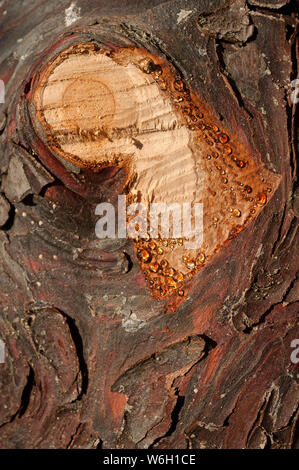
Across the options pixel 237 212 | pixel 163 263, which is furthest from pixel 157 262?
pixel 237 212

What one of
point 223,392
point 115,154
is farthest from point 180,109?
point 223,392

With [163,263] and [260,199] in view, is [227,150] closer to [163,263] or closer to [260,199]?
[260,199]

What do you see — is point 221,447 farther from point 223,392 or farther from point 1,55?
point 1,55

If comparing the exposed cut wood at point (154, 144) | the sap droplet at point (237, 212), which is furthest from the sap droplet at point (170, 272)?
the sap droplet at point (237, 212)

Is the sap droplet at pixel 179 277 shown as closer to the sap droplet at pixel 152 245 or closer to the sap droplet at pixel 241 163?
the sap droplet at pixel 152 245

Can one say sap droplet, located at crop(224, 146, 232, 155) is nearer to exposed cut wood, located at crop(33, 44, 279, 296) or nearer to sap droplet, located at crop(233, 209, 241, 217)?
exposed cut wood, located at crop(33, 44, 279, 296)

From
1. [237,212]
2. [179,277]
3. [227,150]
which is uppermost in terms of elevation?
[227,150]

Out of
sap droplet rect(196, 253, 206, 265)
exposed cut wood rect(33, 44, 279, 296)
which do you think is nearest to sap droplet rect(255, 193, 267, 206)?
exposed cut wood rect(33, 44, 279, 296)

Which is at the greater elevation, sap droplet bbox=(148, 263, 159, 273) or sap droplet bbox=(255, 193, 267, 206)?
sap droplet bbox=(255, 193, 267, 206)
